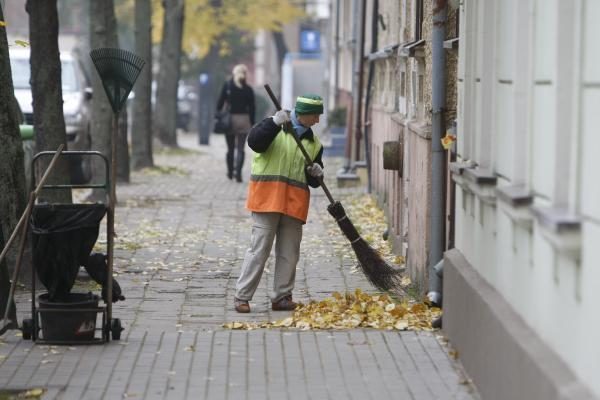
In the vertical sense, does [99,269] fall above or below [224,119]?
below

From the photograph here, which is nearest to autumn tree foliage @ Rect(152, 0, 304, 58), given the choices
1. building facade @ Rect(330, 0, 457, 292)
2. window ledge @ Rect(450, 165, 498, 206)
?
building facade @ Rect(330, 0, 457, 292)

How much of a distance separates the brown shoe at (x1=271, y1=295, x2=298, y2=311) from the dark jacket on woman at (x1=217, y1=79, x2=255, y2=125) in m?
12.7

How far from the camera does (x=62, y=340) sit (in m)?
9.27

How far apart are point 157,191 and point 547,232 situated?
1703cm

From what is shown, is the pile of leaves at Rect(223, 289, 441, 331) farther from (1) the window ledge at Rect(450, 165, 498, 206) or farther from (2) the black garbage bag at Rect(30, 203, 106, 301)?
(1) the window ledge at Rect(450, 165, 498, 206)

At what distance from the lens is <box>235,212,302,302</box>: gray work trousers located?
1069 cm

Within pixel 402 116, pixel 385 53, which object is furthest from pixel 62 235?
pixel 385 53

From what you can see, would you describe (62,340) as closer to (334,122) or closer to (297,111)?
(297,111)

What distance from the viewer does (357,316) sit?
33.6 ft

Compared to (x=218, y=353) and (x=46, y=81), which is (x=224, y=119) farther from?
(x=218, y=353)

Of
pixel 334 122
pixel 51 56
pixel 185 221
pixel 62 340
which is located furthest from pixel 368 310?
pixel 334 122

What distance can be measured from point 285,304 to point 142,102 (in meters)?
16.4

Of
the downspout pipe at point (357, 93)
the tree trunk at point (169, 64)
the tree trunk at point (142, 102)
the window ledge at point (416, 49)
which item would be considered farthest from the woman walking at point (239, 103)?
the window ledge at point (416, 49)

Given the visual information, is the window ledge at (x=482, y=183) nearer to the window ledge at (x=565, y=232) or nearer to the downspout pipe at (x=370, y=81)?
the window ledge at (x=565, y=232)
